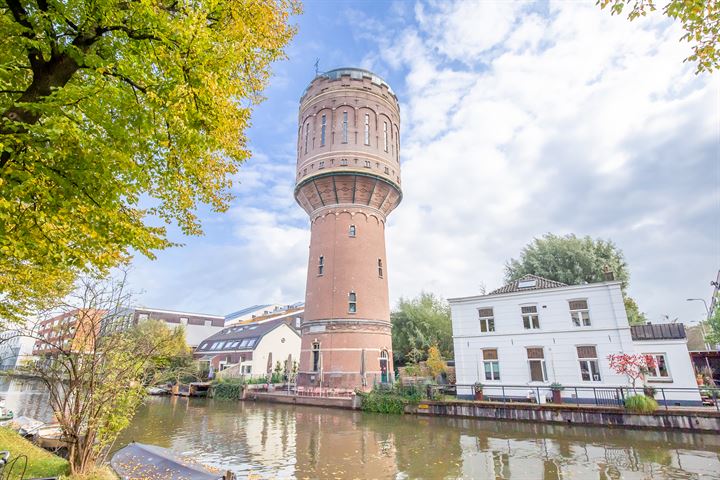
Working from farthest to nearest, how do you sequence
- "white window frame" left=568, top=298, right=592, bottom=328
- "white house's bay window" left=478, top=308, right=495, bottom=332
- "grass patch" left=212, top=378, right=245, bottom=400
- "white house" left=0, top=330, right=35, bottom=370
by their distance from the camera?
1. "grass patch" left=212, top=378, right=245, bottom=400
2. "white house's bay window" left=478, top=308, right=495, bottom=332
3. "white window frame" left=568, top=298, right=592, bottom=328
4. "white house" left=0, top=330, right=35, bottom=370

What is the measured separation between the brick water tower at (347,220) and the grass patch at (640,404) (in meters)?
13.3

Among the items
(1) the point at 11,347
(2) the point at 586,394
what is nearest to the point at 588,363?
(2) the point at 586,394

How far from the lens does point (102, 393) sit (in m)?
7.34

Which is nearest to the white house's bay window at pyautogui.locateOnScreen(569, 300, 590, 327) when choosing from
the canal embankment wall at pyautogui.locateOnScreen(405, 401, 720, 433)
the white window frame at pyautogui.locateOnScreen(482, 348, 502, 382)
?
the white window frame at pyautogui.locateOnScreen(482, 348, 502, 382)

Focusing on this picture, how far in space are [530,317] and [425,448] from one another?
10726 mm

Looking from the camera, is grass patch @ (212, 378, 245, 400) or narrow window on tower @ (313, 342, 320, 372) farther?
grass patch @ (212, 378, 245, 400)

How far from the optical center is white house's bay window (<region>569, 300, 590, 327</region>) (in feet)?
62.0

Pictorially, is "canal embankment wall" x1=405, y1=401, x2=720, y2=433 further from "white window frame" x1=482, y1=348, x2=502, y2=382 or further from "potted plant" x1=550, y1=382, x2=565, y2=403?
"white window frame" x1=482, y1=348, x2=502, y2=382

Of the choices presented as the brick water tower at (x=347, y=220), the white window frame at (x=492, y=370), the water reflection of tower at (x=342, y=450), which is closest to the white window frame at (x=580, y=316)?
the white window frame at (x=492, y=370)

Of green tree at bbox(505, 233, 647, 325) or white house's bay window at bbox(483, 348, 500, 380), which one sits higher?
green tree at bbox(505, 233, 647, 325)

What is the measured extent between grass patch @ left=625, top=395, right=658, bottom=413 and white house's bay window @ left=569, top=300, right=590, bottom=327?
4.01 m

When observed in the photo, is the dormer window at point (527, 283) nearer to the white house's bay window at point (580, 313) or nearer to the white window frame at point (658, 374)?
the white house's bay window at point (580, 313)

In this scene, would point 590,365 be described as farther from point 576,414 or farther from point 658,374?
point 576,414

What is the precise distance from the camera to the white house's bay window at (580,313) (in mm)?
18906
